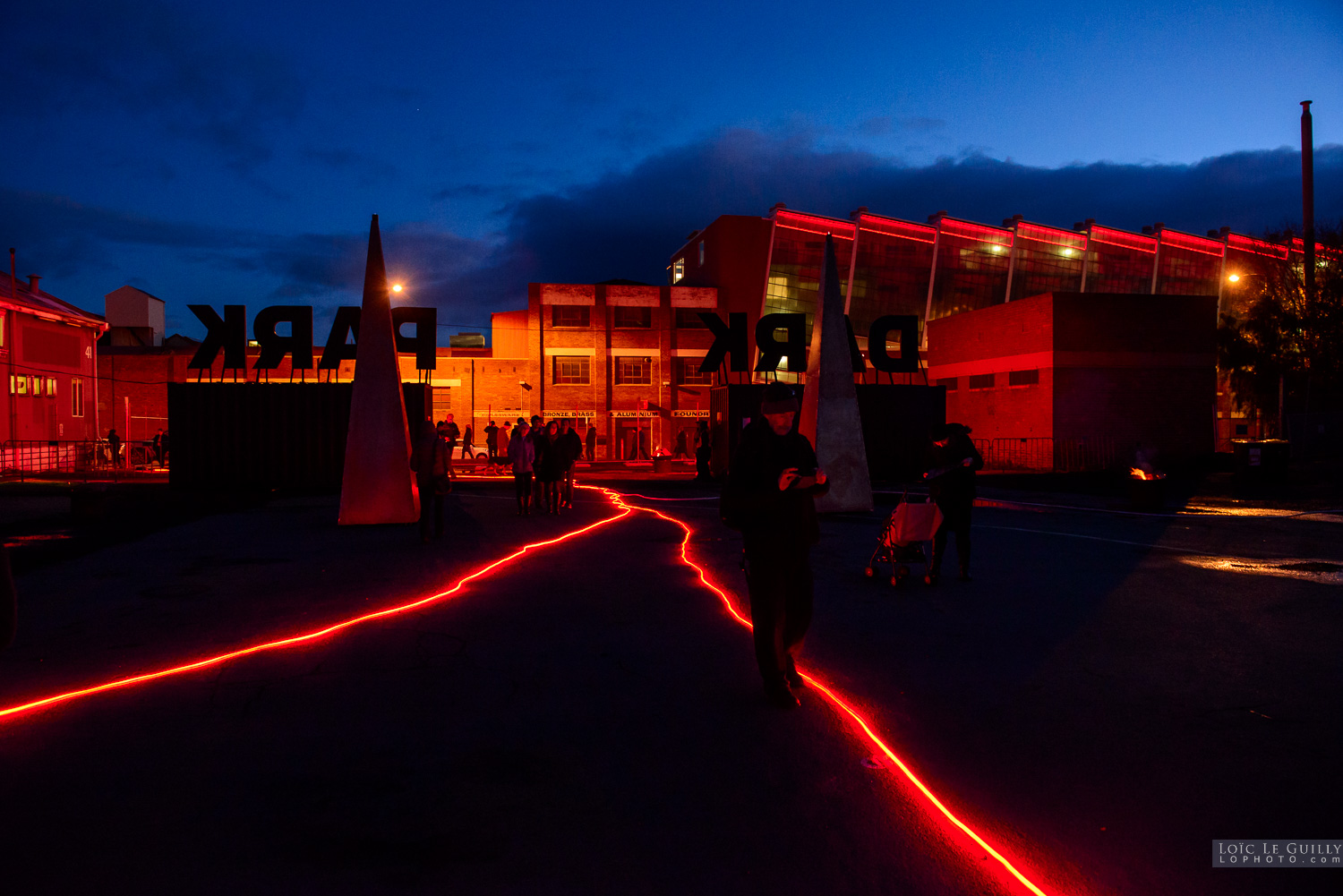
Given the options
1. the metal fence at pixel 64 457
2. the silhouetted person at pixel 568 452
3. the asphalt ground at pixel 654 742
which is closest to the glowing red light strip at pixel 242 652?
the asphalt ground at pixel 654 742

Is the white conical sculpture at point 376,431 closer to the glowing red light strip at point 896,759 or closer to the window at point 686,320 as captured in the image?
the glowing red light strip at point 896,759

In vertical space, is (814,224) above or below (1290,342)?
above

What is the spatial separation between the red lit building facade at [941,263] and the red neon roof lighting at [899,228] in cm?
5

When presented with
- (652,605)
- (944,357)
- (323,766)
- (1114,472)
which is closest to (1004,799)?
(323,766)

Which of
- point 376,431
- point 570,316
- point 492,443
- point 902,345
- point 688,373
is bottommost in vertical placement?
point 492,443

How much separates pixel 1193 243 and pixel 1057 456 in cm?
3314

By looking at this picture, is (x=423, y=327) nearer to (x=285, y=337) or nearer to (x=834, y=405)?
(x=285, y=337)

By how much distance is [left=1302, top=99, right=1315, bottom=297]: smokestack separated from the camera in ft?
87.9

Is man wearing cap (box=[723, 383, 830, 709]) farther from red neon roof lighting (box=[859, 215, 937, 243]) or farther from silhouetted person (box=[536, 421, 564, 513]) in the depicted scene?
red neon roof lighting (box=[859, 215, 937, 243])

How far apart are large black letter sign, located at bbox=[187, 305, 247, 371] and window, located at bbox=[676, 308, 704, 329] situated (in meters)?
25.6

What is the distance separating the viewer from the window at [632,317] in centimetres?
4494

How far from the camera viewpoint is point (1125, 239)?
51281mm

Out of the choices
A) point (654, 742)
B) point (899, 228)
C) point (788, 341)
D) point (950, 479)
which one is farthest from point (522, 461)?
point (899, 228)

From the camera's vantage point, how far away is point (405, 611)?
7.14 metres
